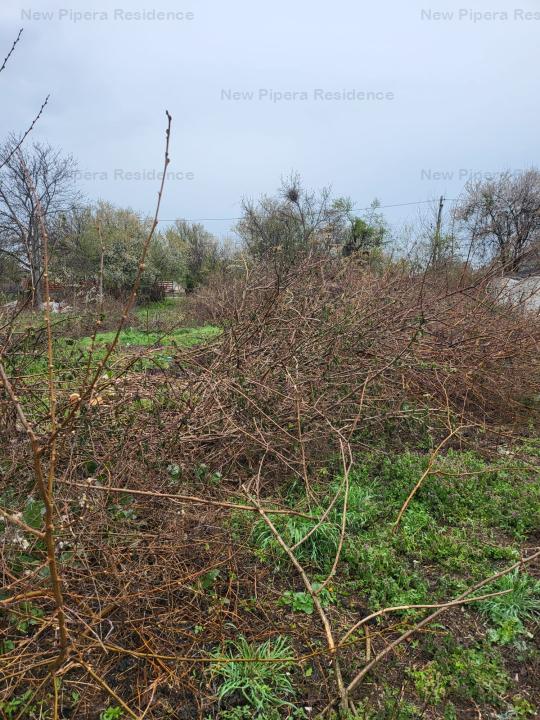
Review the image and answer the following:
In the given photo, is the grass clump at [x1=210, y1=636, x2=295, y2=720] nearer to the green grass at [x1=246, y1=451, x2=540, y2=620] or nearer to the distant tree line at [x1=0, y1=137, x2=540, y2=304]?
the green grass at [x1=246, y1=451, x2=540, y2=620]

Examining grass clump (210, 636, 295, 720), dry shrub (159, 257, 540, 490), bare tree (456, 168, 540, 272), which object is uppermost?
bare tree (456, 168, 540, 272)

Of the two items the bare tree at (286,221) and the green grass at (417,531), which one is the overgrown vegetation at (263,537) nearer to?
the green grass at (417,531)

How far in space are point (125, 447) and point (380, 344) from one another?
337 cm

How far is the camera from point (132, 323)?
52.5 feet

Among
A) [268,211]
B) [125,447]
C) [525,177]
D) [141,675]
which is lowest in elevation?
[141,675]

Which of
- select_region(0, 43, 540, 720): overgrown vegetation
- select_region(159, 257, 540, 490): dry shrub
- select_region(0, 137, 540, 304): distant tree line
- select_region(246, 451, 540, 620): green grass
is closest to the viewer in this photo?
select_region(0, 43, 540, 720): overgrown vegetation

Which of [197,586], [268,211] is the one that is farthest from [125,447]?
[268,211]

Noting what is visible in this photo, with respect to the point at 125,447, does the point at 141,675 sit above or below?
below

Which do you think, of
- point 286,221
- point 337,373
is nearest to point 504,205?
point 286,221

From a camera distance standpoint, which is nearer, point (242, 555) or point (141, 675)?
point (141, 675)

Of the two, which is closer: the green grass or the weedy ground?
the weedy ground

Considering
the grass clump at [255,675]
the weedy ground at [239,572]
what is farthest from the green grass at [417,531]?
the grass clump at [255,675]

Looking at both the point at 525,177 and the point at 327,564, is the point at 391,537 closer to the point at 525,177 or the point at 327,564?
the point at 327,564

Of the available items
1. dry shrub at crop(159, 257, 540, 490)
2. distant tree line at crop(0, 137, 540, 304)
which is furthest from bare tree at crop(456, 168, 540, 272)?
dry shrub at crop(159, 257, 540, 490)
